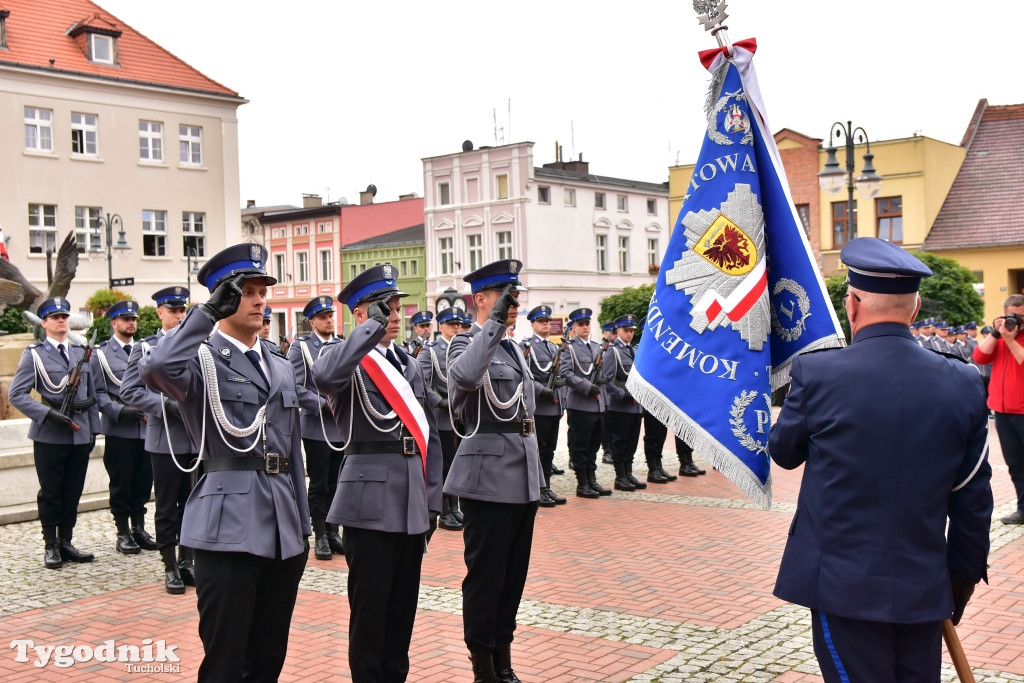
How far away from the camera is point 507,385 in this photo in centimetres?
581

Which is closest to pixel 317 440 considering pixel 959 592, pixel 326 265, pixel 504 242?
pixel 959 592

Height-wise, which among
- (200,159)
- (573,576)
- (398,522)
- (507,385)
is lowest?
(573,576)

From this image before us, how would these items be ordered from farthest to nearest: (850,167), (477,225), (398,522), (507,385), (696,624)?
(477,225) < (850,167) < (696,624) < (507,385) < (398,522)

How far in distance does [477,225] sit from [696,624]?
4594 centimetres

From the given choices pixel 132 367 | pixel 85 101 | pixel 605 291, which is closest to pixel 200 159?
pixel 85 101

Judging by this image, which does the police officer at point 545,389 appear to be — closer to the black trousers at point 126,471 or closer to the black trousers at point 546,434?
the black trousers at point 546,434

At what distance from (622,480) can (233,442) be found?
8.93 meters

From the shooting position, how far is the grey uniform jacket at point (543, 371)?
12062 mm

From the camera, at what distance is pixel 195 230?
41.4 m

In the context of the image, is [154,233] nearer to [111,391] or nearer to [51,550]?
[111,391]

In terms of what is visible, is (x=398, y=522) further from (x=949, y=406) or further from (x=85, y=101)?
(x=85, y=101)

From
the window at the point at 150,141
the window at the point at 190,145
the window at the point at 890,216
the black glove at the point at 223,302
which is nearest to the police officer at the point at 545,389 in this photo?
the black glove at the point at 223,302

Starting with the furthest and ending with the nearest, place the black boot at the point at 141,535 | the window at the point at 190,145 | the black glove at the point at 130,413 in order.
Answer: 1. the window at the point at 190,145
2. the black boot at the point at 141,535
3. the black glove at the point at 130,413

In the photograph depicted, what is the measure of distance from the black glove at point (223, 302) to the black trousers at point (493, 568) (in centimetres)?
194
